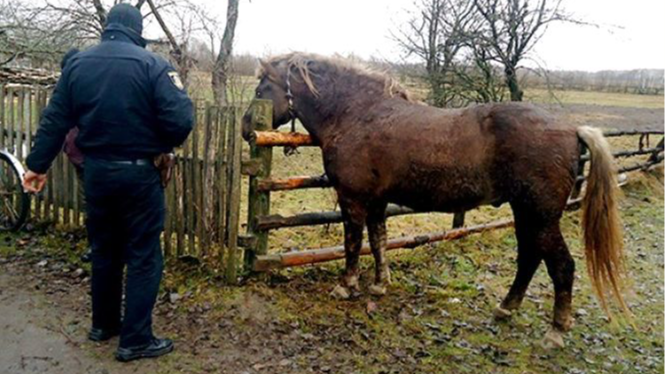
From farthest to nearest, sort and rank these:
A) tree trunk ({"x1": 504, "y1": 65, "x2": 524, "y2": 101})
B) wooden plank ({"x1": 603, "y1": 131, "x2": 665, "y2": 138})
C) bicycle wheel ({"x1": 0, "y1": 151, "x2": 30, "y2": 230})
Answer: tree trunk ({"x1": 504, "y1": 65, "x2": 524, "y2": 101}) → wooden plank ({"x1": 603, "y1": 131, "x2": 665, "y2": 138}) → bicycle wheel ({"x1": 0, "y1": 151, "x2": 30, "y2": 230})

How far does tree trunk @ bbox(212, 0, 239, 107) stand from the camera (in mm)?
9742

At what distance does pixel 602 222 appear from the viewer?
3.42 meters

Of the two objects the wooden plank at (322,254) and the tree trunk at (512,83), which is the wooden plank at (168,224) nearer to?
the wooden plank at (322,254)

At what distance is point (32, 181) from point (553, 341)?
3.69 metres

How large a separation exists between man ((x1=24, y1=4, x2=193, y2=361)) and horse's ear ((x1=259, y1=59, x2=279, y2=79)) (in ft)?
4.27

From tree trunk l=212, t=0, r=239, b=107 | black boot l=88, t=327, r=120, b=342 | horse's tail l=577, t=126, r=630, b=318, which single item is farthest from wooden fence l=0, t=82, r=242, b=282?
tree trunk l=212, t=0, r=239, b=107

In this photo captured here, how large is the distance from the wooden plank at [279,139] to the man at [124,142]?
1.04 m

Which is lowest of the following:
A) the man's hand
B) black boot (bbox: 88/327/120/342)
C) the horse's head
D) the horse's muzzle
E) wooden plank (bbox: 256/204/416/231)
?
black boot (bbox: 88/327/120/342)

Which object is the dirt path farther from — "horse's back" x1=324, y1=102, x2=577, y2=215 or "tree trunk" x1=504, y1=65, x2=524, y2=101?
"tree trunk" x1=504, y1=65, x2=524, y2=101

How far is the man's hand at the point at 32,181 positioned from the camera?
3.01m

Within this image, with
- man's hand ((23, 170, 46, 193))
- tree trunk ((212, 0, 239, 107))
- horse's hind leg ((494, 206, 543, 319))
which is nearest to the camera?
man's hand ((23, 170, 46, 193))

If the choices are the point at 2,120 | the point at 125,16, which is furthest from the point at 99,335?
the point at 2,120

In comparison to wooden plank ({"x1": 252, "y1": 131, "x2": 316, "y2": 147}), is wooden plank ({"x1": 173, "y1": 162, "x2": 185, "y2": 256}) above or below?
below

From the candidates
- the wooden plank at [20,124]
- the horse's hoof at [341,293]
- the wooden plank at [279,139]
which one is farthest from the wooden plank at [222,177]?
the wooden plank at [20,124]
